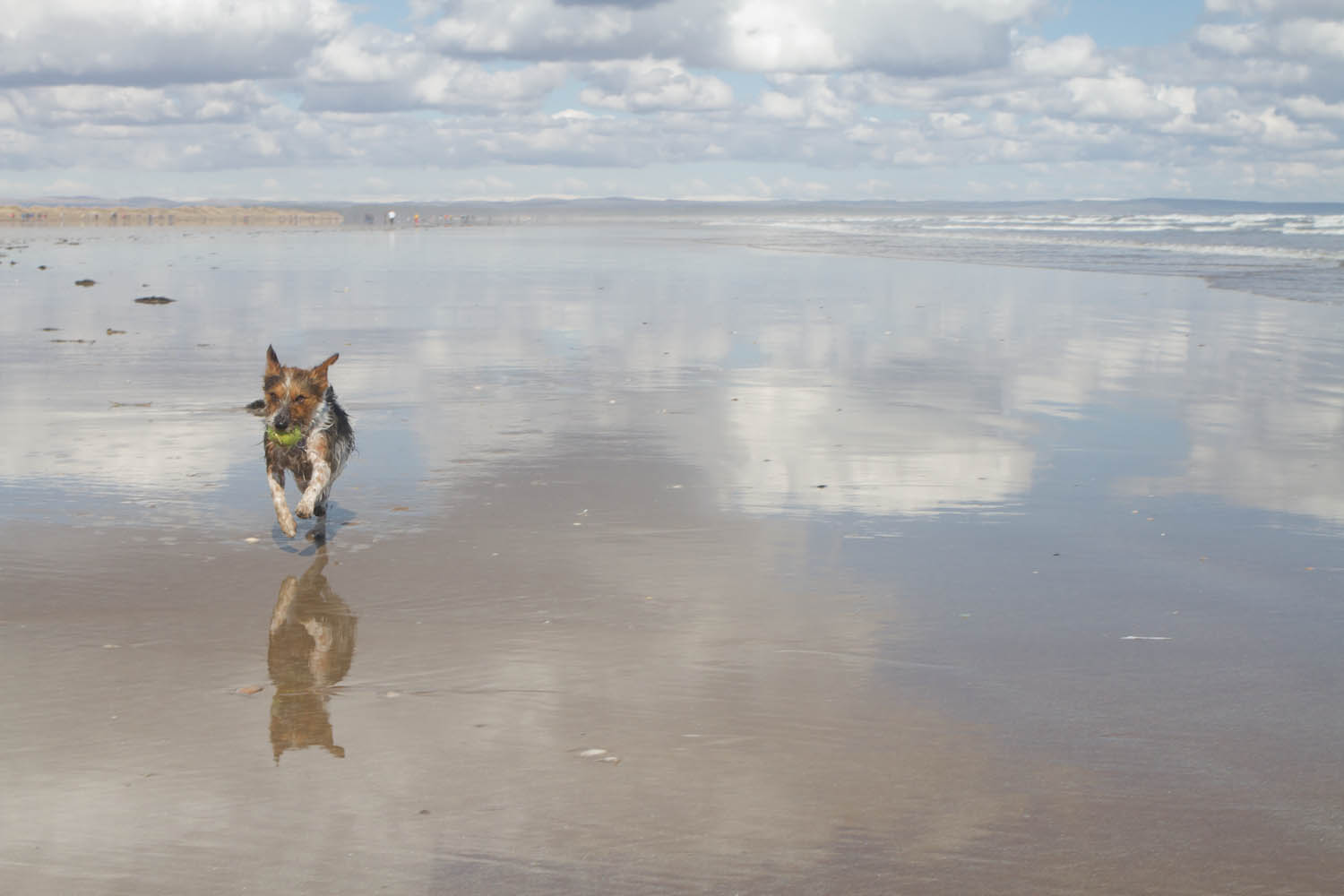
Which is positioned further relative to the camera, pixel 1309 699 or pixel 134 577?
pixel 134 577

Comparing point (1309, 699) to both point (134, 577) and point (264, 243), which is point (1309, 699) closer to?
point (134, 577)

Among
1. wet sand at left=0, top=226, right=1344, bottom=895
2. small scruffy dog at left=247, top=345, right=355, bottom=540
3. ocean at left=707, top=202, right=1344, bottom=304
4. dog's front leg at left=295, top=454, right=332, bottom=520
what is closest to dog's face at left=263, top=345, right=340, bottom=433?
small scruffy dog at left=247, top=345, right=355, bottom=540

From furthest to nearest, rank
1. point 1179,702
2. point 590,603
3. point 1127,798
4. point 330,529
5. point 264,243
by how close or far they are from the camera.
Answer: point 264,243, point 330,529, point 590,603, point 1179,702, point 1127,798

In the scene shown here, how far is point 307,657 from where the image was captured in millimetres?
6008

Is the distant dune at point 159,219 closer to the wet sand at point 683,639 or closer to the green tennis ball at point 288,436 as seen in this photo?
the wet sand at point 683,639

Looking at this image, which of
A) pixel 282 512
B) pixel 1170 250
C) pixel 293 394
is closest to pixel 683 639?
pixel 282 512

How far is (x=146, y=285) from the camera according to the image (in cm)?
2906

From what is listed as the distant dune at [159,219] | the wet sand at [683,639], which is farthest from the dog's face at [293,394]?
the distant dune at [159,219]

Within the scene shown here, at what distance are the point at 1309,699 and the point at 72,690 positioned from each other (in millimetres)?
4969

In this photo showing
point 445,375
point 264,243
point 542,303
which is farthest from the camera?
point 264,243

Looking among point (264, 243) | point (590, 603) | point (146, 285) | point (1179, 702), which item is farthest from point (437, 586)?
point (264, 243)

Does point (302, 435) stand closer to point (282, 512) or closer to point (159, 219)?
point (282, 512)

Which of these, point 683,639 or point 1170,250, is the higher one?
point 1170,250

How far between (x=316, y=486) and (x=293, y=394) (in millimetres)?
555
